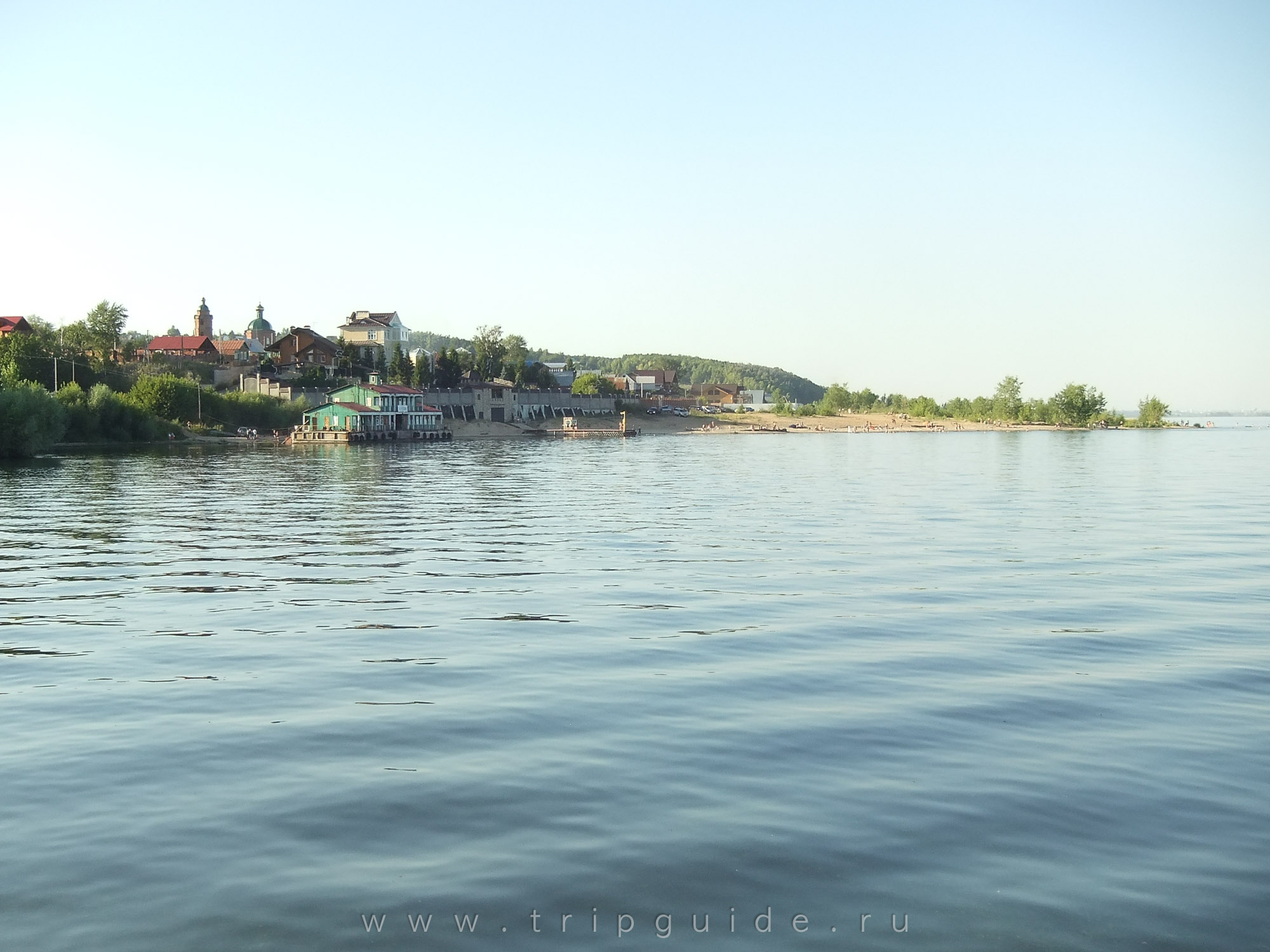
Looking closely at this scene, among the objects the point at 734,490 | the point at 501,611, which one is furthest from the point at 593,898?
the point at 734,490

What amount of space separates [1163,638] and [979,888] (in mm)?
12202

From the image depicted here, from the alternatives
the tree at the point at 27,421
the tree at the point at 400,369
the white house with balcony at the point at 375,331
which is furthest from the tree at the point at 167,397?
the white house with balcony at the point at 375,331

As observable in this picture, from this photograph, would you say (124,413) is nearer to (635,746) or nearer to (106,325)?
(106,325)

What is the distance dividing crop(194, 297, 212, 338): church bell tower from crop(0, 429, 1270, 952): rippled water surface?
514 ft

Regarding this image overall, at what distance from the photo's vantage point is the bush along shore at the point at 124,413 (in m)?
76.3

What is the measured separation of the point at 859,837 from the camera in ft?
32.8

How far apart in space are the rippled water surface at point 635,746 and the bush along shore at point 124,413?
163 feet

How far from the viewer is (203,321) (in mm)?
178875

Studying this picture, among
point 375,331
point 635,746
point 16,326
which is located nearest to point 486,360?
point 375,331

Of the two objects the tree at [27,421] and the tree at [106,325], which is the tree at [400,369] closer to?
the tree at [106,325]

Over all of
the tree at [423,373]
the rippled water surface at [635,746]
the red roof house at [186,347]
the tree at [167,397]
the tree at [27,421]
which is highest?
the red roof house at [186,347]

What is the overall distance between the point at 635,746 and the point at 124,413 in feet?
335

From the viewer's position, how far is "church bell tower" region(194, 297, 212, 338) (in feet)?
585

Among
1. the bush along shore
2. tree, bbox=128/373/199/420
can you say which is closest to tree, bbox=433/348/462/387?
the bush along shore
